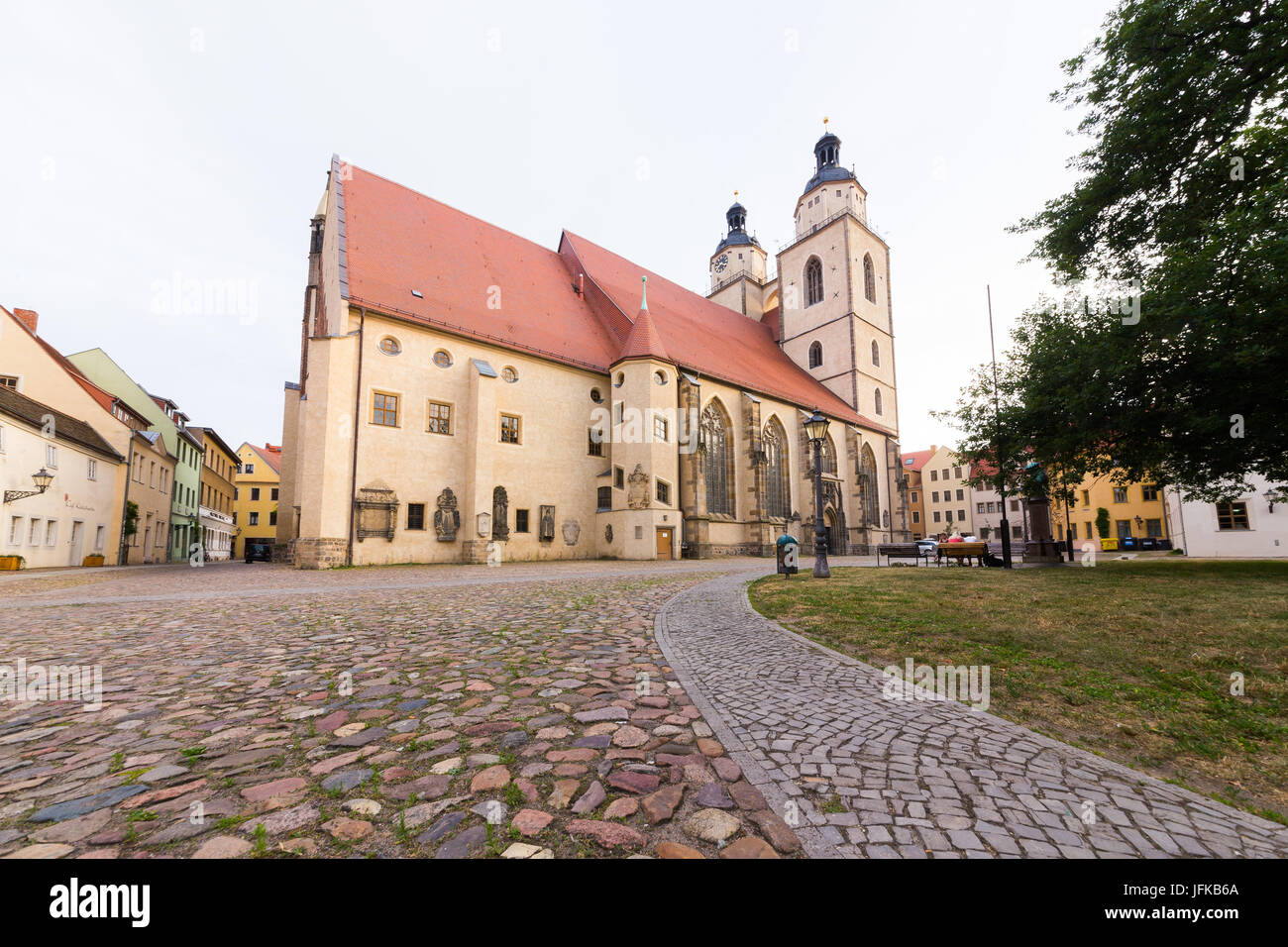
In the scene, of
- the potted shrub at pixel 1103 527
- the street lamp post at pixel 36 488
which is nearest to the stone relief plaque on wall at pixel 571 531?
the street lamp post at pixel 36 488

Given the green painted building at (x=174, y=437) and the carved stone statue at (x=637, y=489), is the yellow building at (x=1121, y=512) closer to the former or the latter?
the carved stone statue at (x=637, y=489)

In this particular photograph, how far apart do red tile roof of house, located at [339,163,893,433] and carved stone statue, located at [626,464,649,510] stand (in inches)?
228

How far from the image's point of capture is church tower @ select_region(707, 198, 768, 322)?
→ 4975 centimetres

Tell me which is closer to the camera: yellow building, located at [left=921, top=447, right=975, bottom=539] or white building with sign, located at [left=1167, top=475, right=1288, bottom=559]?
white building with sign, located at [left=1167, top=475, right=1288, bottom=559]

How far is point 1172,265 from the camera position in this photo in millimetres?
10336

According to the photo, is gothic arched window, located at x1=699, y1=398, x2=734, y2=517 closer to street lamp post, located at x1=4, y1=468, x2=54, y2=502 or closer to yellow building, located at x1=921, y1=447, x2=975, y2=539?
street lamp post, located at x1=4, y1=468, x2=54, y2=502

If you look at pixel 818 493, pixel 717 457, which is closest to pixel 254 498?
pixel 717 457

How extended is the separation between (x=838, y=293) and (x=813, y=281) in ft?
9.18

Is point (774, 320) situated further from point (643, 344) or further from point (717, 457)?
point (643, 344)

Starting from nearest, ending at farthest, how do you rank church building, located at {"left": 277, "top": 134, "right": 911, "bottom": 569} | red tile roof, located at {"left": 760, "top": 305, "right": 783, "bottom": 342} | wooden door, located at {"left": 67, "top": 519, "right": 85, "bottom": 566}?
church building, located at {"left": 277, "top": 134, "right": 911, "bottom": 569}
wooden door, located at {"left": 67, "top": 519, "right": 85, "bottom": 566}
red tile roof, located at {"left": 760, "top": 305, "right": 783, "bottom": 342}

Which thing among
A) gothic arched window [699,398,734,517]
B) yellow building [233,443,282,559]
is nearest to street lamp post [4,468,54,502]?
gothic arched window [699,398,734,517]

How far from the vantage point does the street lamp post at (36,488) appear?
17312mm

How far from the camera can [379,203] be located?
24.3 m

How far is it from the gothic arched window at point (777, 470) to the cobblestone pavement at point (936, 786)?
2840cm
